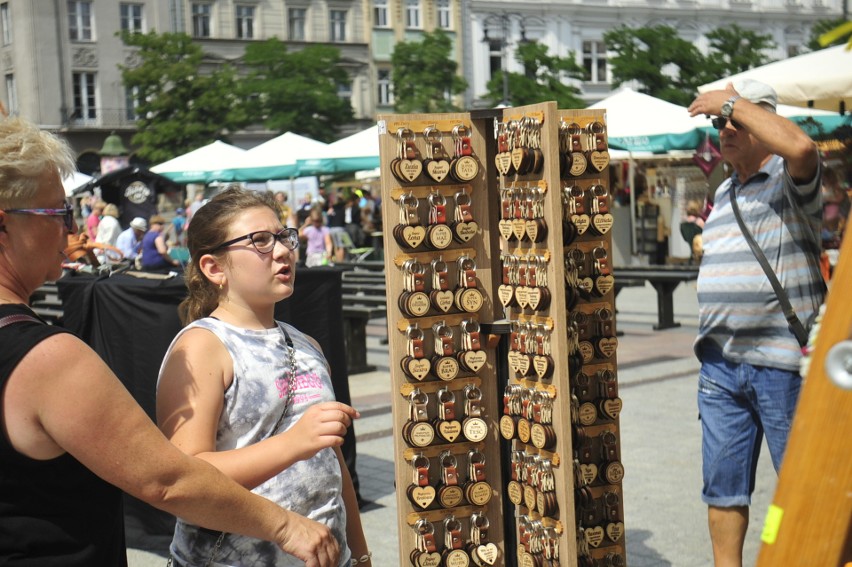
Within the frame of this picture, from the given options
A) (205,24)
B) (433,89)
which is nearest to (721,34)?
(433,89)

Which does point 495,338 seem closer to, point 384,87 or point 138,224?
point 138,224

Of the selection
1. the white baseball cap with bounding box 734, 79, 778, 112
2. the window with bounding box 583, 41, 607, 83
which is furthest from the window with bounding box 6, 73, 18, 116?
the white baseball cap with bounding box 734, 79, 778, 112

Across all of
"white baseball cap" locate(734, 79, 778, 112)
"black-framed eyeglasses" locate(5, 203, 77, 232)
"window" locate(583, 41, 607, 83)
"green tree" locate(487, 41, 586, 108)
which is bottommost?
"black-framed eyeglasses" locate(5, 203, 77, 232)

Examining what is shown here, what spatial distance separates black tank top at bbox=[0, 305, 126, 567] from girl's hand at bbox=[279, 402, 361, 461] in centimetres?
49

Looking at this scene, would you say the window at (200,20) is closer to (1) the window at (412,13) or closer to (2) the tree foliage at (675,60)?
(1) the window at (412,13)

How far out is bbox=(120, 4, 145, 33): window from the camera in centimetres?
5606

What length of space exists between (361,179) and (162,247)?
17787 mm

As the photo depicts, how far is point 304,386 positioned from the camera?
111 inches

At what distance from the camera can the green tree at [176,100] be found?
4516 centimetres

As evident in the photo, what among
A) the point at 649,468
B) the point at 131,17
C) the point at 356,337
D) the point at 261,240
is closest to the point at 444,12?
the point at 131,17

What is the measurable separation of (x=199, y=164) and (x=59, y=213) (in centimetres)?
2019

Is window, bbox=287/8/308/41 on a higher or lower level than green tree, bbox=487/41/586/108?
higher

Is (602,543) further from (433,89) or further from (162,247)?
(433,89)

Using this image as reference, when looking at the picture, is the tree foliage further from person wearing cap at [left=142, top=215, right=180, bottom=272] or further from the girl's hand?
the girl's hand
